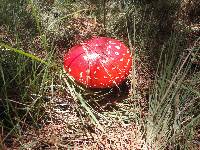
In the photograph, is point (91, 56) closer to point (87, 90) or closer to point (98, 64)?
point (98, 64)

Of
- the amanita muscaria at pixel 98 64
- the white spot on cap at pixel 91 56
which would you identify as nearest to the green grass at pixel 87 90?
the amanita muscaria at pixel 98 64

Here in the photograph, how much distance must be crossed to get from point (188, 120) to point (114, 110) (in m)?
0.43

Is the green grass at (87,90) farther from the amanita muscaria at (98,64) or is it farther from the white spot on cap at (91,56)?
the white spot on cap at (91,56)

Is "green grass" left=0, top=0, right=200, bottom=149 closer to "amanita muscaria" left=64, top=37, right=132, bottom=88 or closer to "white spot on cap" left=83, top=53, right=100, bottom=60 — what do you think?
"amanita muscaria" left=64, top=37, right=132, bottom=88

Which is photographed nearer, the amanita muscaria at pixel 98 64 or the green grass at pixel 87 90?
the green grass at pixel 87 90

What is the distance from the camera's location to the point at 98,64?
2.10 meters

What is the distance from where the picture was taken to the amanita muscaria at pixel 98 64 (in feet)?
6.89

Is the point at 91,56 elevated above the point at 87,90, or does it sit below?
above

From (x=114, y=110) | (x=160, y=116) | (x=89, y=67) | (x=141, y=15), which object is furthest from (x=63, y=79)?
(x=141, y=15)

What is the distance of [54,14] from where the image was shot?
2812mm

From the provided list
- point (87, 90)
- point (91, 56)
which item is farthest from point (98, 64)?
point (87, 90)

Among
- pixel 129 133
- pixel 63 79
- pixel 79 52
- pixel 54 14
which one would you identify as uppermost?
pixel 54 14

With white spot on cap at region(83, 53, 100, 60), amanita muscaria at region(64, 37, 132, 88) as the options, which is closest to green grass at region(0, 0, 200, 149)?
amanita muscaria at region(64, 37, 132, 88)

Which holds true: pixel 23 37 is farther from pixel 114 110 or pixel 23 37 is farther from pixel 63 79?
pixel 114 110
